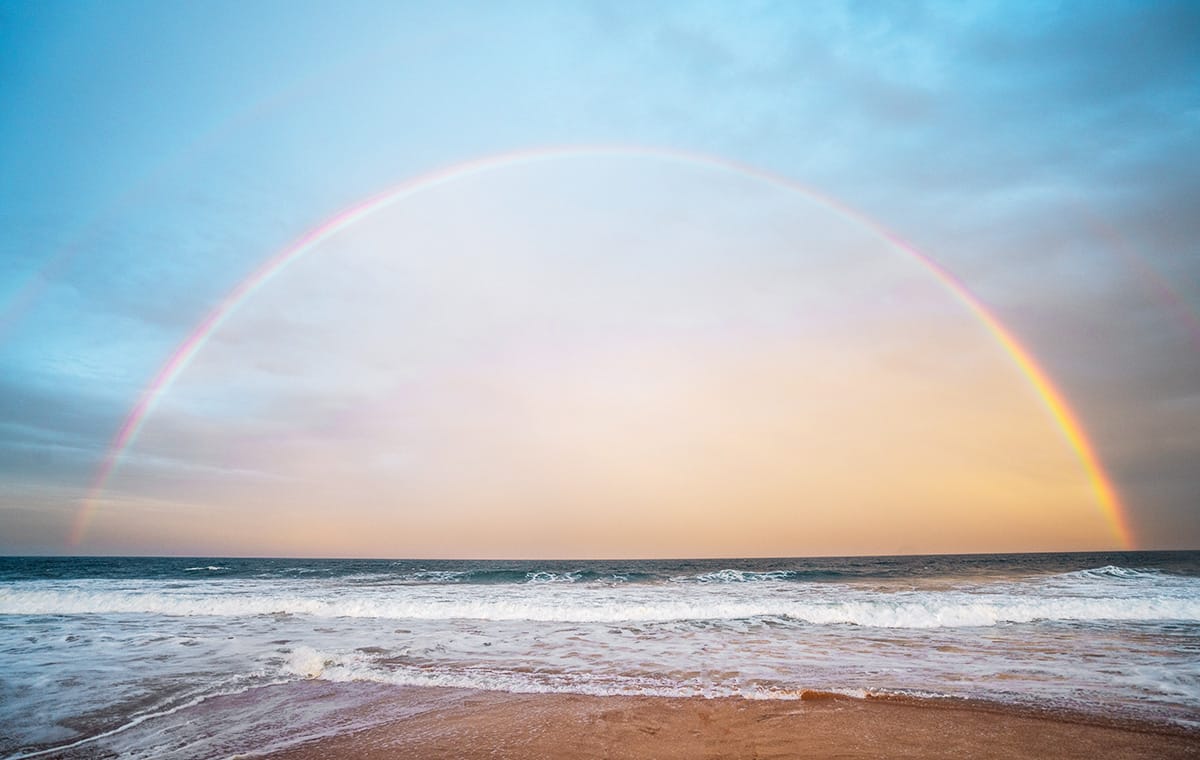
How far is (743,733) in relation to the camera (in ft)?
22.6

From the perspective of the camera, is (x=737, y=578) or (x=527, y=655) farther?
(x=737, y=578)

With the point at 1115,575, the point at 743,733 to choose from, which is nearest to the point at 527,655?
the point at 743,733

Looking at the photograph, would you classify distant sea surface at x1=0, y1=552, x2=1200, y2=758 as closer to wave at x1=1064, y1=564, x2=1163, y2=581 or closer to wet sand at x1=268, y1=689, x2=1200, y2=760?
wet sand at x1=268, y1=689, x2=1200, y2=760

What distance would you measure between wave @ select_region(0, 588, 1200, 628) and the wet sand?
10377 millimetres

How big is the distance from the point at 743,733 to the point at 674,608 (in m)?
13.7

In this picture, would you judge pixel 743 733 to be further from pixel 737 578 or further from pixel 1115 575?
pixel 1115 575

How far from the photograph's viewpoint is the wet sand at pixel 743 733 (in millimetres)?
6273

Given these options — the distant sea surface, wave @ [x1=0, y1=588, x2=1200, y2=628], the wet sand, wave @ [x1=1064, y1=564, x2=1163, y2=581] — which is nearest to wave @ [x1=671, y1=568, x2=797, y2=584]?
wave @ [x1=0, y1=588, x2=1200, y2=628]

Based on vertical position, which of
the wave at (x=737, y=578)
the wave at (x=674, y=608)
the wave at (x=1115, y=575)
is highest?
the wave at (x=674, y=608)

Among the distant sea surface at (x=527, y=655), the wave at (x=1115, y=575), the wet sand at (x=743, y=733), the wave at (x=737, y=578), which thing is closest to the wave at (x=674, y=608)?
the distant sea surface at (x=527, y=655)

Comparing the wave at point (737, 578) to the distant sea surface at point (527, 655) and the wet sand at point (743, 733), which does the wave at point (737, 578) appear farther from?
the wet sand at point (743, 733)

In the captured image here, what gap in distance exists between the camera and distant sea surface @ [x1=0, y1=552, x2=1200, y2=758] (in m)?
7.89

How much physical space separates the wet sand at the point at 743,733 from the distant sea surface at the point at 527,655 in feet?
2.28

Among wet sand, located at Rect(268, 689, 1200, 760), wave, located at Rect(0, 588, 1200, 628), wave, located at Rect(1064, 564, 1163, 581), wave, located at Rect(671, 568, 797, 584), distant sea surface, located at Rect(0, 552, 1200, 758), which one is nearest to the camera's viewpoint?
wet sand, located at Rect(268, 689, 1200, 760)
